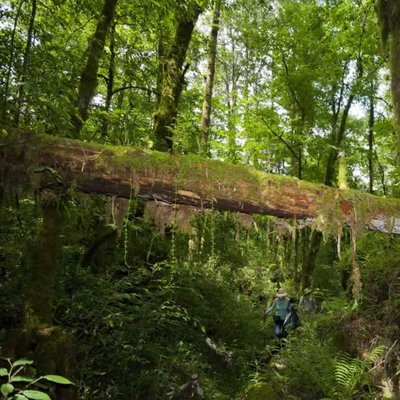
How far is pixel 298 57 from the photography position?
16047 millimetres

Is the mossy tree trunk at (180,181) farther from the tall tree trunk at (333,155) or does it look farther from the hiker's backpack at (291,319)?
the tall tree trunk at (333,155)

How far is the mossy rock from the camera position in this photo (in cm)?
703

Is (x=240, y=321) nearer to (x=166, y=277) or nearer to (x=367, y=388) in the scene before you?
(x=166, y=277)

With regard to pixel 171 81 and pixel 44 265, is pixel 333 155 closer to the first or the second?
pixel 171 81

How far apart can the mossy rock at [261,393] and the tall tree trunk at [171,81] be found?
5511mm

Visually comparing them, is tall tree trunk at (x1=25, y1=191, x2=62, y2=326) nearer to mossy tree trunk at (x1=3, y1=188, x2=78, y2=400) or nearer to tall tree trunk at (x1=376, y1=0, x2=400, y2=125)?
mossy tree trunk at (x1=3, y1=188, x2=78, y2=400)

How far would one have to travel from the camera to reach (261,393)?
7.11 m

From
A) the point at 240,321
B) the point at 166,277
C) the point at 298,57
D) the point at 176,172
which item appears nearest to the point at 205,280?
the point at 240,321

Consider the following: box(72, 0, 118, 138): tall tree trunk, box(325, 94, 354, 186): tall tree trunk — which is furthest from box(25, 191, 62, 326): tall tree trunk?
box(325, 94, 354, 186): tall tree trunk

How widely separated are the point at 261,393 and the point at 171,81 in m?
7.28

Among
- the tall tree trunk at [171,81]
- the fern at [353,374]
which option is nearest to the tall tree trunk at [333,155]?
the tall tree trunk at [171,81]

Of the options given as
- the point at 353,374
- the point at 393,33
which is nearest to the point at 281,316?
the point at 353,374

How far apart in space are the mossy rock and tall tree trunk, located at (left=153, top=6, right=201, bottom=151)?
18.1 feet

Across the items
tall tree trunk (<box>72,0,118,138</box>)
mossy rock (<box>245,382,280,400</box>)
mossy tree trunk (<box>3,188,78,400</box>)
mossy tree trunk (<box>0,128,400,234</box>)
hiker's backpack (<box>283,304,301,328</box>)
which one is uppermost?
tall tree trunk (<box>72,0,118,138</box>)
